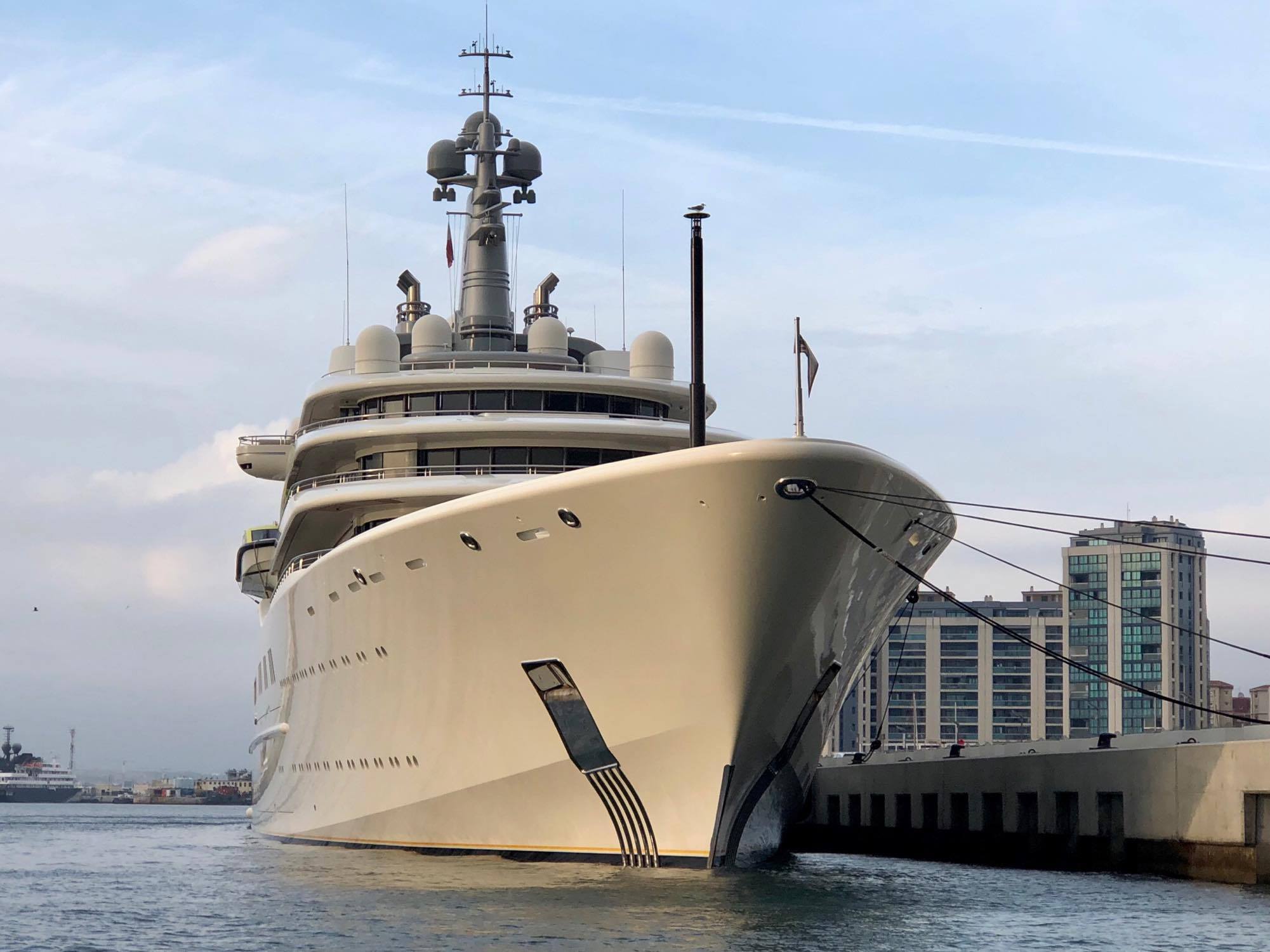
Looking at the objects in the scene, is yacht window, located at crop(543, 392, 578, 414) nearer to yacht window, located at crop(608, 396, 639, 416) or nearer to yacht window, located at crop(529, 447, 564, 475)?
yacht window, located at crop(608, 396, 639, 416)

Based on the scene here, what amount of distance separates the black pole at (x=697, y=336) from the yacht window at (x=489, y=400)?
7.10m

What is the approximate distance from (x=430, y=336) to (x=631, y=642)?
435 inches

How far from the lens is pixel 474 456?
76.5 feet

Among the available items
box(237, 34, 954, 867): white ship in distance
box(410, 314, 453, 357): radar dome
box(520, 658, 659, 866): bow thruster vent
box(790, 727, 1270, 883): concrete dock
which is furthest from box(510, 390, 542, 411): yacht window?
box(790, 727, 1270, 883): concrete dock

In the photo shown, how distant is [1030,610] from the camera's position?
442 feet

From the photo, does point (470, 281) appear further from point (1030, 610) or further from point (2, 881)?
point (1030, 610)

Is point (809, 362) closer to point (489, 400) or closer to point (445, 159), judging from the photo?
point (489, 400)

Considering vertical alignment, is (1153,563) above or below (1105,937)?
above

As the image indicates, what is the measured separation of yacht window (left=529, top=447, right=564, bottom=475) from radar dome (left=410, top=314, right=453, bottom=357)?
424 cm

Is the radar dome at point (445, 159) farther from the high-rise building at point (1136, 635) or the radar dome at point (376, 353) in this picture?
the high-rise building at point (1136, 635)

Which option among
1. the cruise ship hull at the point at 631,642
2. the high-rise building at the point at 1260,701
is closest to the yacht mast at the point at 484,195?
the cruise ship hull at the point at 631,642

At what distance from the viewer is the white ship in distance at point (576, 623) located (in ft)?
54.7

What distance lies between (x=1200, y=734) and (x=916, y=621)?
10854 centimetres

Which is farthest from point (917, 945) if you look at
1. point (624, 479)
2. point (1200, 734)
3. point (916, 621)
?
point (916, 621)
